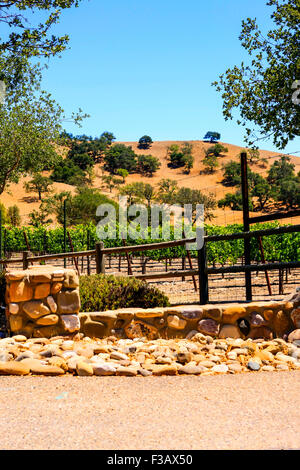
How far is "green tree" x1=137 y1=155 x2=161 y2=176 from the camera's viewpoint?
9819 cm

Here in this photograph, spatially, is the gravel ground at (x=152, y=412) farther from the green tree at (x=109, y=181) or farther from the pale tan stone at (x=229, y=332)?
the green tree at (x=109, y=181)

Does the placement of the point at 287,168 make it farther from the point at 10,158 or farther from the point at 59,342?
the point at 59,342

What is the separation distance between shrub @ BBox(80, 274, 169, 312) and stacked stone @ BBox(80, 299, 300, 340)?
524 millimetres

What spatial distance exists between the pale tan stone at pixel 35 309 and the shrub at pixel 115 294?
0.85 m

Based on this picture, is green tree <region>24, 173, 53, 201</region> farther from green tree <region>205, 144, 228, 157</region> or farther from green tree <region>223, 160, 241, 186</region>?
green tree <region>205, 144, 228, 157</region>

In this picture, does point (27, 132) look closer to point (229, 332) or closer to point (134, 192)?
point (229, 332)

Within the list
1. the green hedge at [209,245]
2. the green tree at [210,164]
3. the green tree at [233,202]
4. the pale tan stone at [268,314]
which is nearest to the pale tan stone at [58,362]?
the pale tan stone at [268,314]

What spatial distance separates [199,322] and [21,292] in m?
2.42

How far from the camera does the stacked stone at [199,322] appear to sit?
6504mm

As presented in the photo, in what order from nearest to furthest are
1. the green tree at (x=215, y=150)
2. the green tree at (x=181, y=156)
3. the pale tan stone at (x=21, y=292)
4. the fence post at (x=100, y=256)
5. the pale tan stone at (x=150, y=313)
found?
1. the pale tan stone at (x=21, y=292)
2. the pale tan stone at (x=150, y=313)
3. the fence post at (x=100, y=256)
4. the green tree at (x=181, y=156)
5. the green tree at (x=215, y=150)

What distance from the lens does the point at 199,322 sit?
653 cm

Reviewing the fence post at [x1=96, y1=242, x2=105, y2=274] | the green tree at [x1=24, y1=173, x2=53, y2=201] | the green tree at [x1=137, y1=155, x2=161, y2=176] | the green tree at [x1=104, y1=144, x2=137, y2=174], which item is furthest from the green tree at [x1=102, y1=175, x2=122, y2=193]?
the fence post at [x1=96, y1=242, x2=105, y2=274]

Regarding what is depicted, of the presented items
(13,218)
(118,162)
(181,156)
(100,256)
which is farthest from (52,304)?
(181,156)
